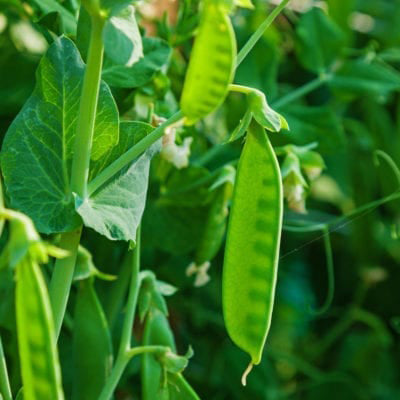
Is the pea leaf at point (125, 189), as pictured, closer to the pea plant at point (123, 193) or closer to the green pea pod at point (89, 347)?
the pea plant at point (123, 193)

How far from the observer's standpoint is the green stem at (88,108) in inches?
21.2

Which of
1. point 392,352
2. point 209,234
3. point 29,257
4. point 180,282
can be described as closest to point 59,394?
point 29,257

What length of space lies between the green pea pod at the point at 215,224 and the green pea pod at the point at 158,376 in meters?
0.10

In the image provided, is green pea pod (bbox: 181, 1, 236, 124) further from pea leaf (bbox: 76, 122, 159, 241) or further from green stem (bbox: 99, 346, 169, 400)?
green stem (bbox: 99, 346, 169, 400)

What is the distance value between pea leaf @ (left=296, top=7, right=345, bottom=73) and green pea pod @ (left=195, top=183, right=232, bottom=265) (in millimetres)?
381

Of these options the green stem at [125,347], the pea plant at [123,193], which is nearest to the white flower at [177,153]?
the pea plant at [123,193]

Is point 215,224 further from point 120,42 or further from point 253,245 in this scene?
point 120,42

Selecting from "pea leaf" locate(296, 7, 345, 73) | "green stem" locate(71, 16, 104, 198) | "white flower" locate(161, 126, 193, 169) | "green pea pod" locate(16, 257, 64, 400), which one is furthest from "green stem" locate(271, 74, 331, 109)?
"green pea pod" locate(16, 257, 64, 400)

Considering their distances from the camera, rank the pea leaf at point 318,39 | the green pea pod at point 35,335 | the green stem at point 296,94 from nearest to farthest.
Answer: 1. the green pea pod at point 35,335
2. the green stem at point 296,94
3. the pea leaf at point 318,39

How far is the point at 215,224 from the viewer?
823 millimetres

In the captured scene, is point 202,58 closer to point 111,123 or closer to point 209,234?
point 111,123

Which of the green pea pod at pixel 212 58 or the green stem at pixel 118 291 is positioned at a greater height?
the green pea pod at pixel 212 58

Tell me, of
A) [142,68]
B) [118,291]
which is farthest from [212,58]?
[118,291]

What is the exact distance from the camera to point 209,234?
83 centimetres
